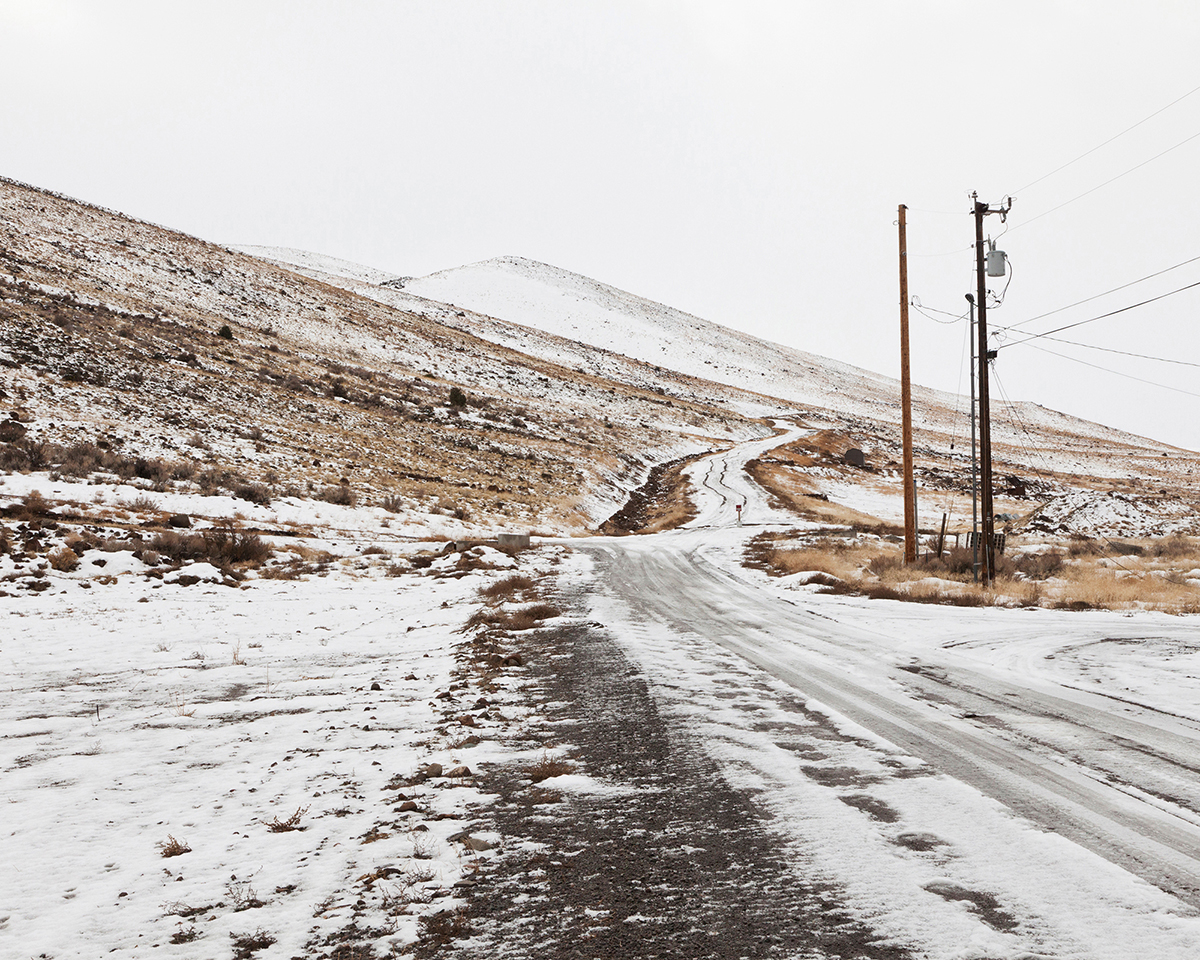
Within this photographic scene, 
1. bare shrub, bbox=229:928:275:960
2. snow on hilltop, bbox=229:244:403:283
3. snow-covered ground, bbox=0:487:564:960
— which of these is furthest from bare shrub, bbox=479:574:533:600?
snow on hilltop, bbox=229:244:403:283

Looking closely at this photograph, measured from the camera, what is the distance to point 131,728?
6.53 meters

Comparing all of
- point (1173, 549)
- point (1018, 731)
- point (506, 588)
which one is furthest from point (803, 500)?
point (1018, 731)

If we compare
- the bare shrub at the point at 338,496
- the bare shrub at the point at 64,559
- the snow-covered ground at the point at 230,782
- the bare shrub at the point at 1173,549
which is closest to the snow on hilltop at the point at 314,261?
the bare shrub at the point at 338,496

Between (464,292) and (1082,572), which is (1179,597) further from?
(464,292)

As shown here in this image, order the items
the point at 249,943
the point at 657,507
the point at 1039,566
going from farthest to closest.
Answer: the point at 657,507, the point at 1039,566, the point at 249,943

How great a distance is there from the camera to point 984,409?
16.4 m

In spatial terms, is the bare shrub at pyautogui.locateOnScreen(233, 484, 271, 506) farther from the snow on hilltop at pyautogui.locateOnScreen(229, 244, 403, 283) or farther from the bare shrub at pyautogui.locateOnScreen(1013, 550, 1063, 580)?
the snow on hilltop at pyautogui.locateOnScreen(229, 244, 403, 283)

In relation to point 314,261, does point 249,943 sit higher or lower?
lower

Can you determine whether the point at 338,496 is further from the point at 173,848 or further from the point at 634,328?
the point at 634,328

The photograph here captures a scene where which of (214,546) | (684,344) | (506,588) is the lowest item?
(506,588)

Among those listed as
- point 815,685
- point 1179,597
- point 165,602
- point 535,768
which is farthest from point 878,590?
point 165,602

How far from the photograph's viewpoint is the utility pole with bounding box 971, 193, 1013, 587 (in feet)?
53.0

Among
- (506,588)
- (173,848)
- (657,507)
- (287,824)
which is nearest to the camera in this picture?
(173,848)

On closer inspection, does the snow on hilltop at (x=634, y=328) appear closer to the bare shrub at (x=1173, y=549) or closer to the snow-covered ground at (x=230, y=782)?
the bare shrub at (x=1173, y=549)
